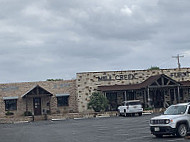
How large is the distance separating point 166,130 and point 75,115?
2907cm

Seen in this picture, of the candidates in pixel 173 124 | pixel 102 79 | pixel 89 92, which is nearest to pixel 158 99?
pixel 102 79

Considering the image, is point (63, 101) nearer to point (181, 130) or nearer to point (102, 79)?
point (102, 79)

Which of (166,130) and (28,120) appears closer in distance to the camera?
(166,130)

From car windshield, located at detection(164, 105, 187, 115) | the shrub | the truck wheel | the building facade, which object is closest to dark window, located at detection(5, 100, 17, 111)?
the building facade

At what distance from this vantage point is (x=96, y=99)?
4850 centimetres

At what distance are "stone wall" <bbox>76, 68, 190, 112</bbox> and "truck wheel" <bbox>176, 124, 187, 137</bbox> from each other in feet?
112

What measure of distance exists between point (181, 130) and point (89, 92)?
34.7m

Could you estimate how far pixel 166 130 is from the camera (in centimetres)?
1738

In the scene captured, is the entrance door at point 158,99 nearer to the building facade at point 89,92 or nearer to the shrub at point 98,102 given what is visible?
the building facade at point 89,92

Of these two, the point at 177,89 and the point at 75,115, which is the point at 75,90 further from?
the point at 177,89

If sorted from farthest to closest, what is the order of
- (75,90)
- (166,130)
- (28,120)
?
(75,90), (28,120), (166,130)

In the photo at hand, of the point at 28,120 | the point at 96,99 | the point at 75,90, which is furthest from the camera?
the point at 75,90

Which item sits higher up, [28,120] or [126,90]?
[126,90]

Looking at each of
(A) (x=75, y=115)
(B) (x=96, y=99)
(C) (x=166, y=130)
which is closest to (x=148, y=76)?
(B) (x=96, y=99)
